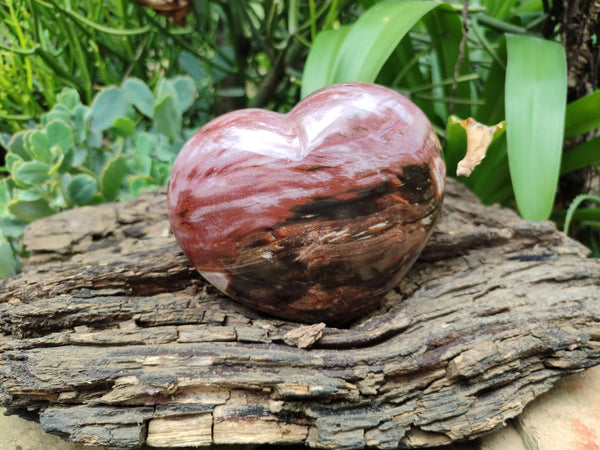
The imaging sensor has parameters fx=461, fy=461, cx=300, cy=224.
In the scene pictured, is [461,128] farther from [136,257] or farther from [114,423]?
[114,423]

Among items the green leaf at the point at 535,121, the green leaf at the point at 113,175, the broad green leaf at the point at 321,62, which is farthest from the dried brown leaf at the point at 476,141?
the green leaf at the point at 113,175


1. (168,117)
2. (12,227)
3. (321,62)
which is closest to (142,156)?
(168,117)

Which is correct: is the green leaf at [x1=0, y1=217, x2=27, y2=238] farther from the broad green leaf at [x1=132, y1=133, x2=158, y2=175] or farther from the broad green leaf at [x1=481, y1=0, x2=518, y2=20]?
the broad green leaf at [x1=481, y1=0, x2=518, y2=20]

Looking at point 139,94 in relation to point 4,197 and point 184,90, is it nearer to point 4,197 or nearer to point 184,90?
point 184,90

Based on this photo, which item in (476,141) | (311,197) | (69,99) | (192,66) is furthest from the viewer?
(192,66)

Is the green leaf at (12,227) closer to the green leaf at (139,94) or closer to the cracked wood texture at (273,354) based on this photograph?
the cracked wood texture at (273,354)

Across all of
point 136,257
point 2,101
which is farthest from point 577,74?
point 2,101
